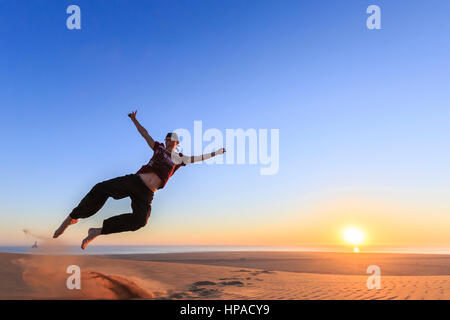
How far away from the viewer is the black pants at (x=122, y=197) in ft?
19.6

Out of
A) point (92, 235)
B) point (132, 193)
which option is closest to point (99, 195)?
point (132, 193)

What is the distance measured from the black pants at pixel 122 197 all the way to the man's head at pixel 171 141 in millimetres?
841

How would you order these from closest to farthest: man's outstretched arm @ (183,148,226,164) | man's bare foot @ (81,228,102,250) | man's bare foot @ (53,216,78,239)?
1. man's bare foot @ (81,228,102,250)
2. man's bare foot @ (53,216,78,239)
3. man's outstretched arm @ (183,148,226,164)

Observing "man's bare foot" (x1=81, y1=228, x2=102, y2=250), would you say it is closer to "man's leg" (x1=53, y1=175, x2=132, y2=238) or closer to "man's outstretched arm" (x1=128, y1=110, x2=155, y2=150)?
"man's leg" (x1=53, y1=175, x2=132, y2=238)

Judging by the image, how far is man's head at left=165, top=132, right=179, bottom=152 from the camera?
6.44 meters

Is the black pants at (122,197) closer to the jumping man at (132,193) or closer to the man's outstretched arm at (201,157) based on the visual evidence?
the jumping man at (132,193)

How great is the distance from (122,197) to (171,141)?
1.37m

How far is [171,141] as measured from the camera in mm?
6438

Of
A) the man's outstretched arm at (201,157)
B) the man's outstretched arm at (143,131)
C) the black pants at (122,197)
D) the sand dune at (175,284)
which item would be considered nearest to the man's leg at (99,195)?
the black pants at (122,197)

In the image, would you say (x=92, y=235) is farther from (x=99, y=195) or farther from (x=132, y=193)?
(x=132, y=193)

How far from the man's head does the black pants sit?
33.1 inches

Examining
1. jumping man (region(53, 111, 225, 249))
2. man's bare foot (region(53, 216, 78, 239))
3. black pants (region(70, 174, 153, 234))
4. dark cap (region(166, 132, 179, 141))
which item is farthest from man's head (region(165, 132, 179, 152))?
man's bare foot (region(53, 216, 78, 239))
